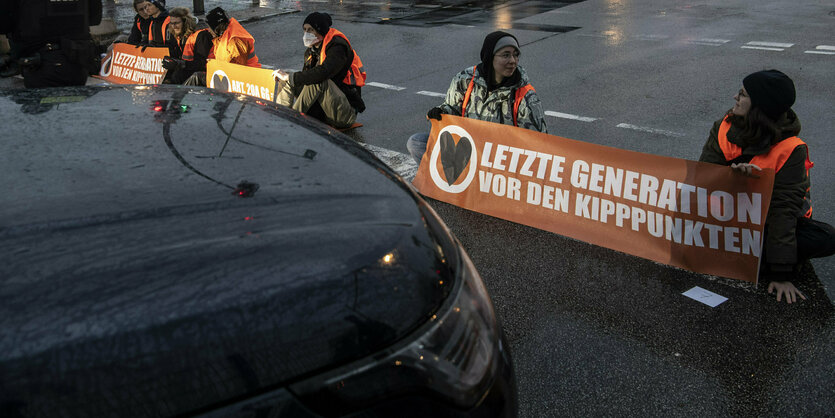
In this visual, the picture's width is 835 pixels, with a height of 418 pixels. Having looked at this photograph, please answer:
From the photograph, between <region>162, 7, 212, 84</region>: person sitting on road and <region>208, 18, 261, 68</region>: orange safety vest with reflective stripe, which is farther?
<region>162, 7, 212, 84</region>: person sitting on road

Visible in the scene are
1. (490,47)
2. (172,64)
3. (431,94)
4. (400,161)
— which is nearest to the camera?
(490,47)

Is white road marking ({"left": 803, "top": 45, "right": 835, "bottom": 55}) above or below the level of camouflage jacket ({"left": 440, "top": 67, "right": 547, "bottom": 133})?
above

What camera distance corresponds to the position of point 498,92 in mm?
5387

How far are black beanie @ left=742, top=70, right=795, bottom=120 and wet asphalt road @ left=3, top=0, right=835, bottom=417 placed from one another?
106cm

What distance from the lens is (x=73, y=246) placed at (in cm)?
148

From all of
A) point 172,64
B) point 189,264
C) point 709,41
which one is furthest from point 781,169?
point 709,41

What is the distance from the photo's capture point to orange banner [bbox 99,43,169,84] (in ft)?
32.0

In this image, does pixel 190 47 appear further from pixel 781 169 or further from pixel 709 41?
pixel 709 41

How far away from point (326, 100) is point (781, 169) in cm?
469

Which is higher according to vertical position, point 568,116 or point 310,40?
point 310,40

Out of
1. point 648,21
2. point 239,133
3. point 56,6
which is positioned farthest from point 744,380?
point 648,21

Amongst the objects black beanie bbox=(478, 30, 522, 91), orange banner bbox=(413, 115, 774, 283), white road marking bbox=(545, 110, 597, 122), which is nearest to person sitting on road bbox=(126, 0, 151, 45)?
white road marking bbox=(545, 110, 597, 122)

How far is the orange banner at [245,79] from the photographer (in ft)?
25.9

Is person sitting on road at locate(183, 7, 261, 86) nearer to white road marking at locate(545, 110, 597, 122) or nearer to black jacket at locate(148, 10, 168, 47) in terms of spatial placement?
black jacket at locate(148, 10, 168, 47)
